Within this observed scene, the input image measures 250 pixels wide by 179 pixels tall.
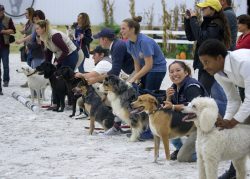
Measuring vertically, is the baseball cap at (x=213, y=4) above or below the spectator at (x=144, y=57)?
above

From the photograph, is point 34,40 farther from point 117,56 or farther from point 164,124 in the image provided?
point 164,124

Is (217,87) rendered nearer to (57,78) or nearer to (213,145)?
(213,145)

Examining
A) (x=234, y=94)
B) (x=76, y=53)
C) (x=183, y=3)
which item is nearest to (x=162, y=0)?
(x=183, y=3)

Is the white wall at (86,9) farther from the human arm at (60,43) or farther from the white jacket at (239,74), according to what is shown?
the white jacket at (239,74)

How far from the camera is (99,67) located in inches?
382

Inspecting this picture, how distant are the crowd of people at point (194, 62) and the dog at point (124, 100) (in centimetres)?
18

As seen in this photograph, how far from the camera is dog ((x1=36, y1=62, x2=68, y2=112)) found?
36.6ft

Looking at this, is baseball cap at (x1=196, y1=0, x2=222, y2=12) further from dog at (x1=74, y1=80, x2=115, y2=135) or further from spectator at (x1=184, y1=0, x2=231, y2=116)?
dog at (x1=74, y1=80, x2=115, y2=135)

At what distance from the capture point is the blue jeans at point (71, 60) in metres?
11.3

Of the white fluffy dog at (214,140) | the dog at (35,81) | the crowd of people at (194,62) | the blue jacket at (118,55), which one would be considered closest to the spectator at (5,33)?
the dog at (35,81)

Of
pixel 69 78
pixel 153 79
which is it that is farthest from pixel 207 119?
pixel 69 78

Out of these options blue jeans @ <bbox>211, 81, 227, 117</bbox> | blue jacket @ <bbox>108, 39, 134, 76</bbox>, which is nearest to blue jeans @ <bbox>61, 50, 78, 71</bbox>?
blue jacket @ <bbox>108, 39, 134, 76</bbox>

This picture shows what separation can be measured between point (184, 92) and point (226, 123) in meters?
2.00

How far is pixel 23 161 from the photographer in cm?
686
